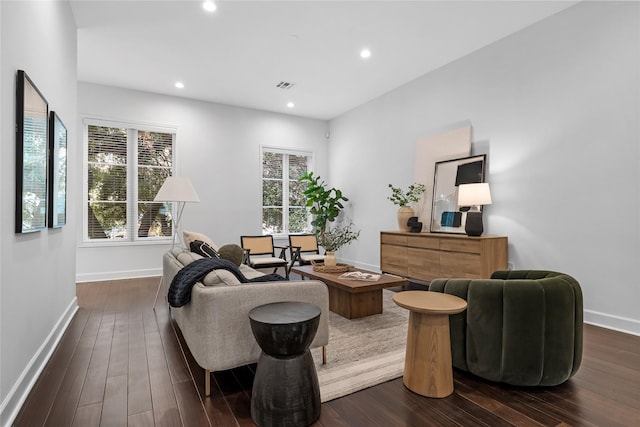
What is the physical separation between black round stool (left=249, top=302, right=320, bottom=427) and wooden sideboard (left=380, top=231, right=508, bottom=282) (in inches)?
108

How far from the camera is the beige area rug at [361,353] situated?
88.2 inches

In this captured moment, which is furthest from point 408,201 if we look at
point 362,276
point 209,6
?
point 209,6

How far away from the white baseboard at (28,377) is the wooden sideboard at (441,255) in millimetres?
3975

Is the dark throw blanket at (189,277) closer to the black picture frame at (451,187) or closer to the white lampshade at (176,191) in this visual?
the white lampshade at (176,191)

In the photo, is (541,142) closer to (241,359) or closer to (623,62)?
(623,62)

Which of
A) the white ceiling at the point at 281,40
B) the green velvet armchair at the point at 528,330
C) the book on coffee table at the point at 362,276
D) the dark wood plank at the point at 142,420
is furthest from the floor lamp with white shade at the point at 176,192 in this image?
the green velvet armchair at the point at 528,330

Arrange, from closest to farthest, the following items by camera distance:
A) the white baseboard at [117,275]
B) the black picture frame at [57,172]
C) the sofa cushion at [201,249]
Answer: the black picture frame at [57,172], the sofa cushion at [201,249], the white baseboard at [117,275]

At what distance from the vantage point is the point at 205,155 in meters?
6.50

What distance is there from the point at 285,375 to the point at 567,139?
3.75m

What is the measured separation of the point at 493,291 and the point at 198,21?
4.02m

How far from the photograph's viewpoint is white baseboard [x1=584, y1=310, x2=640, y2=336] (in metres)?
3.18

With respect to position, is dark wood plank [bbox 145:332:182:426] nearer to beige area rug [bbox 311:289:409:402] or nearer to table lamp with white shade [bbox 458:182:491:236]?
beige area rug [bbox 311:289:409:402]

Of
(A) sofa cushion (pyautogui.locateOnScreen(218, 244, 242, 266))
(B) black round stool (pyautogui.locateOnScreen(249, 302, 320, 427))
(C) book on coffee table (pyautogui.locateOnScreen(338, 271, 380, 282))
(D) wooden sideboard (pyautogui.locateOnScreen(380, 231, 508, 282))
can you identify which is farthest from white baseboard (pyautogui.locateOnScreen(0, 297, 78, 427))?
(D) wooden sideboard (pyautogui.locateOnScreen(380, 231, 508, 282))

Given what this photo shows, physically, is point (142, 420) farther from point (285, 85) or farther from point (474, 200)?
point (285, 85)
